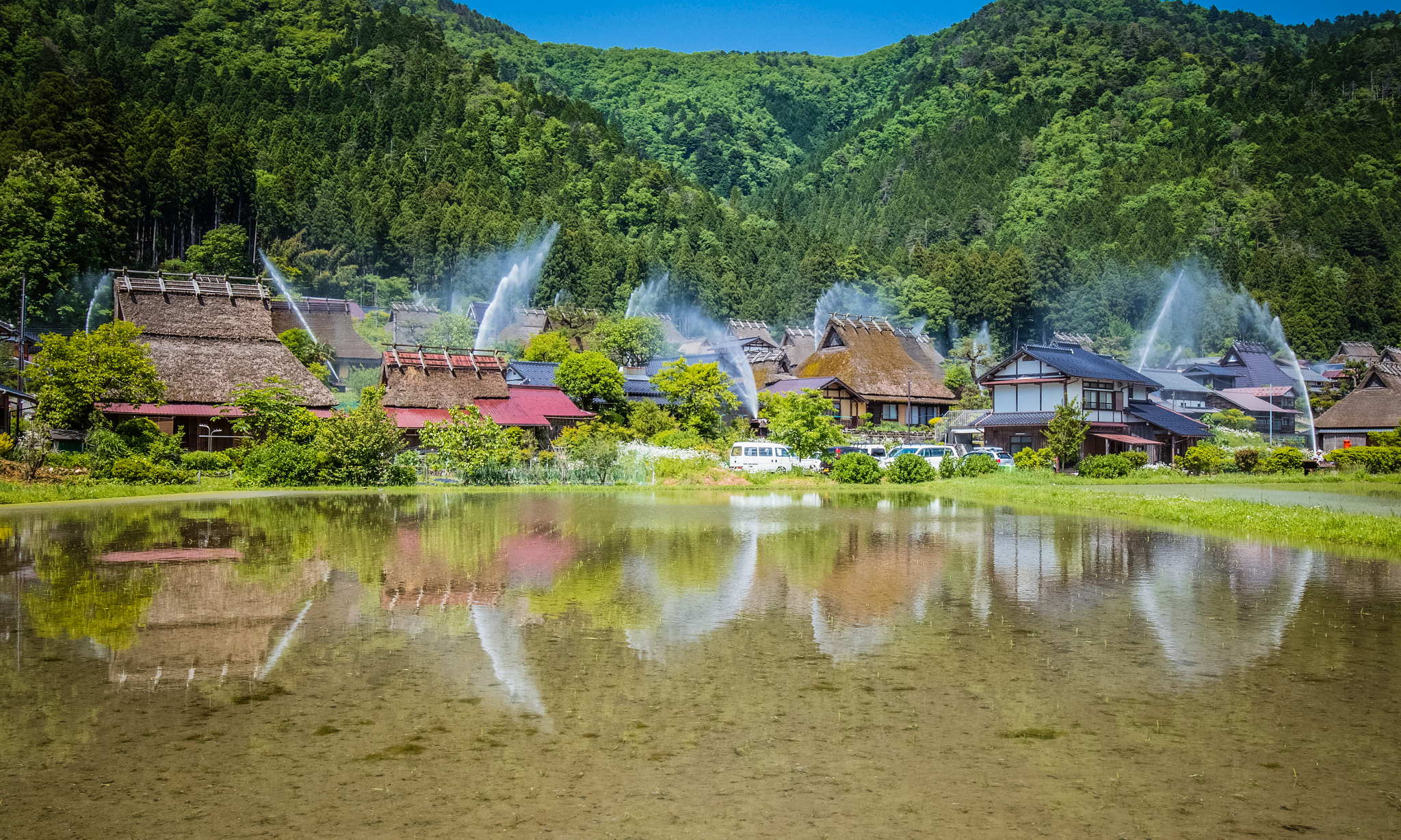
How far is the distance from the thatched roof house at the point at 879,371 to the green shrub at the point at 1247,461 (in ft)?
70.3

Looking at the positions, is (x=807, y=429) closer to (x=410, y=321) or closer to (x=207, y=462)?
(x=207, y=462)

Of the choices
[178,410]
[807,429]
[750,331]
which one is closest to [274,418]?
[178,410]

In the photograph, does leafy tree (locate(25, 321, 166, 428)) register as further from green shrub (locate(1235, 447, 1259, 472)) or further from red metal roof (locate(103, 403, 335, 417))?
green shrub (locate(1235, 447, 1259, 472))

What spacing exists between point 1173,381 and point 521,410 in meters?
46.9

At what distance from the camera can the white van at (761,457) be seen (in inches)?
1425

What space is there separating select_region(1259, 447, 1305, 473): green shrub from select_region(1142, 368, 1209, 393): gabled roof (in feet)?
93.5

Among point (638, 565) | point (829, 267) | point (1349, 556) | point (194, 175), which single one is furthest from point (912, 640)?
point (829, 267)

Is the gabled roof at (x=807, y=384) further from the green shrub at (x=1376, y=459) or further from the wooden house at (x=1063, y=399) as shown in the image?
the green shrub at (x=1376, y=459)

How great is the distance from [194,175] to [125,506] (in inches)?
1989

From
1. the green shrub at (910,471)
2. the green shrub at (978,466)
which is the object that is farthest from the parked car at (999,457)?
the green shrub at (910,471)

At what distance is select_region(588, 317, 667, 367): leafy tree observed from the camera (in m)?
60.0

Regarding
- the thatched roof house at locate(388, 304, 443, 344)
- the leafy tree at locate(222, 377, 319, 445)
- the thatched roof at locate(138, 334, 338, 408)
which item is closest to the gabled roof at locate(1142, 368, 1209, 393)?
the thatched roof house at locate(388, 304, 443, 344)

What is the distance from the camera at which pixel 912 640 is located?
345 inches

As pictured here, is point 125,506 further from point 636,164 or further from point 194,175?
point 636,164
